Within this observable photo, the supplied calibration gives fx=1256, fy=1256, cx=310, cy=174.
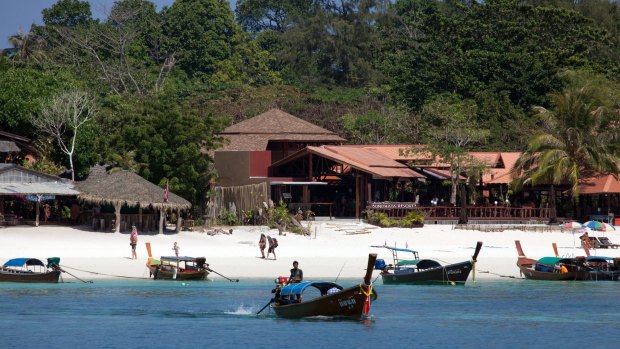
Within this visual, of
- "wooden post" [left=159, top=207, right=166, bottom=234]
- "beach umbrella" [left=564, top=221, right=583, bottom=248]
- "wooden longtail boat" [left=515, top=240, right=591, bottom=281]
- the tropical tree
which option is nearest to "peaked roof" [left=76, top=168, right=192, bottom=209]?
"wooden post" [left=159, top=207, right=166, bottom=234]

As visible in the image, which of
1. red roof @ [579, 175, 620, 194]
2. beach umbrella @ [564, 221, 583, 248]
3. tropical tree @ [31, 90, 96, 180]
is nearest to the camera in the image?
beach umbrella @ [564, 221, 583, 248]

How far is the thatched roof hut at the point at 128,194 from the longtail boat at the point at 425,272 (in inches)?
432

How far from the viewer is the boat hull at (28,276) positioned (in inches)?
1741

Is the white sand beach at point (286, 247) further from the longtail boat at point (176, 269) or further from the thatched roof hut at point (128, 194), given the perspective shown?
the thatched roof hut at point (128, 194)

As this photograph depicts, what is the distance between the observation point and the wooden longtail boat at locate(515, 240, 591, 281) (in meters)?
47.4

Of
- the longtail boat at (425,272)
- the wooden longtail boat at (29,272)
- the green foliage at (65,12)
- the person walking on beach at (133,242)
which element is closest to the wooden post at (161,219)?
the person walking on beach at (133,242)

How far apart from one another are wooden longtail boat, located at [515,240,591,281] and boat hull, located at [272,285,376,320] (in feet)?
44.3

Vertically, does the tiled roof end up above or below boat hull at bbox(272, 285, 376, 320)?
above

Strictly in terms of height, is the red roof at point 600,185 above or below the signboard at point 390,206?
above

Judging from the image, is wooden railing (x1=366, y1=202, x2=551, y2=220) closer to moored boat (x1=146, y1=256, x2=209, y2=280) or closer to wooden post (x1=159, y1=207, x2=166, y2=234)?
wooden post (x1=159, y1=207, x2=166, y2=234)

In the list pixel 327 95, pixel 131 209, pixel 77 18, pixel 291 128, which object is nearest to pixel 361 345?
pixel 131 209

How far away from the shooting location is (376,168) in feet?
206

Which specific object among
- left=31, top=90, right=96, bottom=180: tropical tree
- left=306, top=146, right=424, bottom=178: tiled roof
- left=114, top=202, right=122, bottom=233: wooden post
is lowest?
left=114, top=202, right=122, bottom=233: wooden post

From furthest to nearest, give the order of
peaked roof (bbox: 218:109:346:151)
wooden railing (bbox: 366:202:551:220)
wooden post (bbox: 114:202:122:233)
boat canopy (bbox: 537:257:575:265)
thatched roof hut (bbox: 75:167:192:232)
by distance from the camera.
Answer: peaked roof (bbox: 218:109:346:151) < wooden railing (bbox: 366:202:551:220) < wooden post (bbox: 114:202:122:233) < thatched roof hut (bbox: 75:167:192:232) < boat canopy (bbox: 537:257:575:265)
